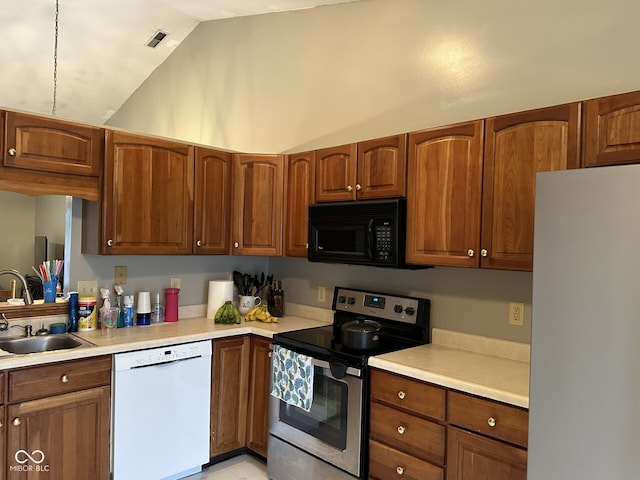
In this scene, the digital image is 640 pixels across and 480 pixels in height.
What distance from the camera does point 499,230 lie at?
213 cm

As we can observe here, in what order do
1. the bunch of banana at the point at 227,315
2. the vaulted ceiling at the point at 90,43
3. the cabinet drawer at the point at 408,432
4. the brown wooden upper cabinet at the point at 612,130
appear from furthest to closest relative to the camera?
the vaulted ceiling at the point at 90,43
the bunch of banana at the point at 227,315
the cabinet drawer at the point at 408,432
the brown wooden upper cabinet at the point at 612,130

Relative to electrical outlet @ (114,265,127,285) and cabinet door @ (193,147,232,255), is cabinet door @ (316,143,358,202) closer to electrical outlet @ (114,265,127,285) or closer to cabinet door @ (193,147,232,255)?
cabinet door @ (193,147,232,255)

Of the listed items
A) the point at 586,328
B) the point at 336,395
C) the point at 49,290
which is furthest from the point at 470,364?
the point at 49,290

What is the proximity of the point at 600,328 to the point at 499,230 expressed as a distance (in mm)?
823

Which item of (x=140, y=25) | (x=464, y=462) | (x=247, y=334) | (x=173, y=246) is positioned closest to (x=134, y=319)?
(x=173, y=246)

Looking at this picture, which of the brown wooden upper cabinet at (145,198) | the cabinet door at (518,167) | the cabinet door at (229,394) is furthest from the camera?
the cabinet door at (229,394)

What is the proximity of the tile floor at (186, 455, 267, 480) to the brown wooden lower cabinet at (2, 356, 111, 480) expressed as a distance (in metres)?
0.66

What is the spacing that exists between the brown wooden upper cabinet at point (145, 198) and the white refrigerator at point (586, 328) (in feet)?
7.36

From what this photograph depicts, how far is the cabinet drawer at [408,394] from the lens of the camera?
2.10 meters

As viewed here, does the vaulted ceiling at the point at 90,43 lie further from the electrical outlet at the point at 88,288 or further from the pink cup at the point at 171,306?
the pink cup at the point at 171,306

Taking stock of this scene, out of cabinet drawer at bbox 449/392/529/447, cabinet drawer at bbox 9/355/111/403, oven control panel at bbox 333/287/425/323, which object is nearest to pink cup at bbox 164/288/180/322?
cabinet drawer at bbox 9/355/111/403

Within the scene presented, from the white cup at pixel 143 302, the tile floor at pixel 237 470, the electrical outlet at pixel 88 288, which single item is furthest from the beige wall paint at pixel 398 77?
the electrical outlet at pixel 88 288

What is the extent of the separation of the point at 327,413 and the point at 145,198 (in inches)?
66.4

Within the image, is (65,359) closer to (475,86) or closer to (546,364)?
(546,364)
